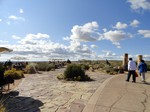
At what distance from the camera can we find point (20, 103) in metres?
10.6

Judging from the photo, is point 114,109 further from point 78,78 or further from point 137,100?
point 78,78

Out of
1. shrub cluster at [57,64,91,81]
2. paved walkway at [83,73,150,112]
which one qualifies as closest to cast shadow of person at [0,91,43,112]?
paved walkway at [83,73,150,112]

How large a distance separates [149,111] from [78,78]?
10506mm

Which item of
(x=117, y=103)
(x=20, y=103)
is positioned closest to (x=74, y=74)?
(x=117, y=103)

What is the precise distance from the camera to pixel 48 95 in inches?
494

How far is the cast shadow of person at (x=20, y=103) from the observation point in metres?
9.66

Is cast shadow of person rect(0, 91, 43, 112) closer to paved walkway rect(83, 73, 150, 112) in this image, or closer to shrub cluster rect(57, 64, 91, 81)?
paved walkway rect(83, 73, 150, 112)

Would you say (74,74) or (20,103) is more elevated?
(74,74)

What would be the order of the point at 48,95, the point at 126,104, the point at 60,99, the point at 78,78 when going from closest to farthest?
the point at 126,104 < the point at 60,99 < the point at 48,95 < the point at 78,78

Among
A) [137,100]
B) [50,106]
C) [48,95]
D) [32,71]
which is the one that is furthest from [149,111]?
[32,71]

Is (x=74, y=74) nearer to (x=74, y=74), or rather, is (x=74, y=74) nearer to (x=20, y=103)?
(x=74, y=74)

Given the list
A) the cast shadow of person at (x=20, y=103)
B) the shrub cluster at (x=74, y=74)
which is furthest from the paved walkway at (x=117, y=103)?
the shrub cluster at (x=74, y=74)

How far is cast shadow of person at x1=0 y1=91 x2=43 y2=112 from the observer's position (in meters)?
9.66

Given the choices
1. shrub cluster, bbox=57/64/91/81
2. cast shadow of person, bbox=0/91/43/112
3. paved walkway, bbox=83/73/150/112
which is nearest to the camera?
cast shadow of person, bbox=0/91/43/112
